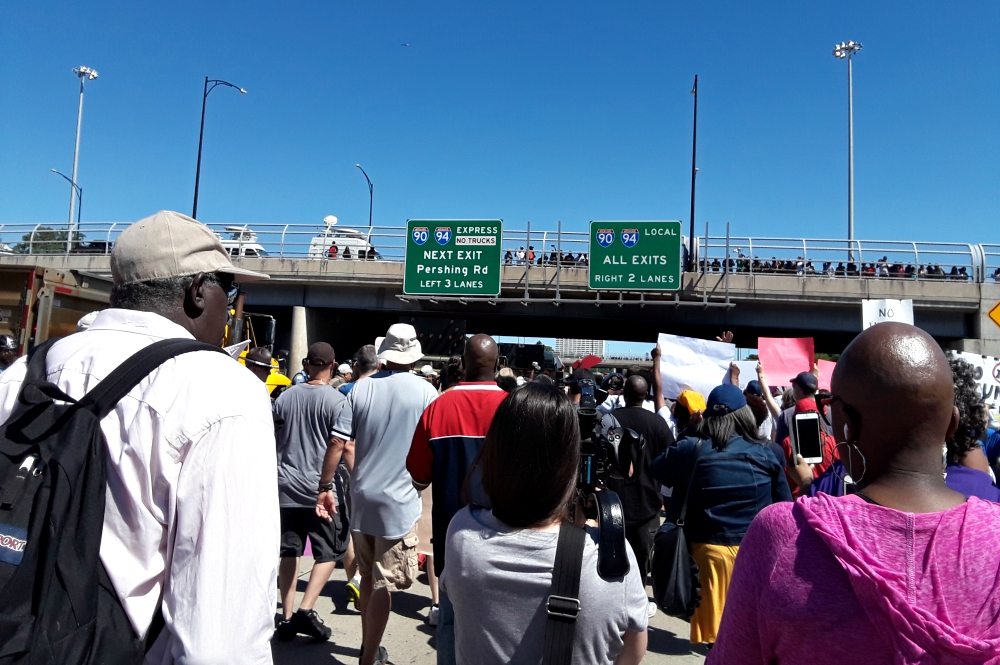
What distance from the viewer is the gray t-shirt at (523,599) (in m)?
1.86

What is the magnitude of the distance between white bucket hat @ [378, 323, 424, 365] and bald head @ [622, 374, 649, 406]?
2.04m

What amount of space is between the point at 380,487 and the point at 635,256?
57.9 ft

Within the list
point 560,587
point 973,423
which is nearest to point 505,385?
point 973,423

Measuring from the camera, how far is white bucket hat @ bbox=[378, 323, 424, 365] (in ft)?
16.0

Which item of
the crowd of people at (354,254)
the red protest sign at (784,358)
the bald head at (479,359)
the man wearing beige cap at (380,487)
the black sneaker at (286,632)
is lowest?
the black sneaker at (286,632)

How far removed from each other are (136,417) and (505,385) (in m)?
5.87

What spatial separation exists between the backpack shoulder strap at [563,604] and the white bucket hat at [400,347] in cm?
314

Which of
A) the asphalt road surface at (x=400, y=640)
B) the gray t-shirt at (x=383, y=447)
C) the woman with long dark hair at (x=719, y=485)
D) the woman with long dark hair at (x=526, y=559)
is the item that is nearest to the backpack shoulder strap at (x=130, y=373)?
the woman with long dark hair at (x=526, y=559)

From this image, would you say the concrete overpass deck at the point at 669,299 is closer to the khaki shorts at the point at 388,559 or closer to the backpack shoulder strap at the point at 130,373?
the khaki shorts at the point at 388,559

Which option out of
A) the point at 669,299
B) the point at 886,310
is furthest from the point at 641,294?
the point at 886,310

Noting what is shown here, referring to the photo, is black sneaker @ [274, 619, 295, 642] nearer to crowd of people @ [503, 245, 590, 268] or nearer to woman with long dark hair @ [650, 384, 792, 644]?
woman with long dark hair @ [650, 384, 792, 644]

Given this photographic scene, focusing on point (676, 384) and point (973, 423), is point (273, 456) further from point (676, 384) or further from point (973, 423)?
point (676, 384)

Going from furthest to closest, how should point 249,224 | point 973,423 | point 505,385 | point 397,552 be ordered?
1. point 249,224
2. point 505,385
3. point 397,552
4. point 973,423

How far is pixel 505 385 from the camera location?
721 cm
